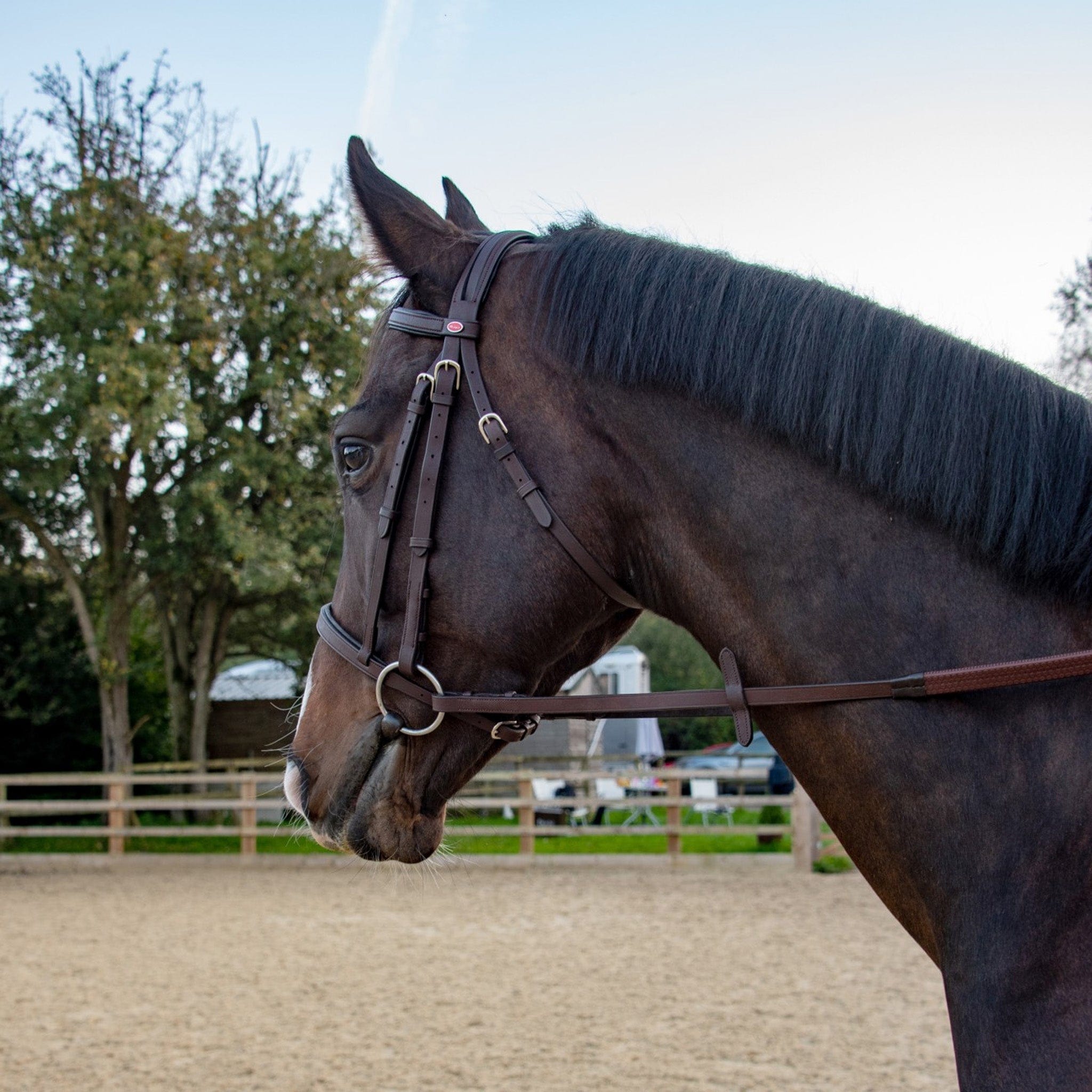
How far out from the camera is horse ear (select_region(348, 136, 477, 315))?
160 centimetres

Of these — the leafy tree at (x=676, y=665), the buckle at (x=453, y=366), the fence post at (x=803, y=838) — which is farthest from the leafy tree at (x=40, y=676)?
the leafy tree at (x=676, y=665)

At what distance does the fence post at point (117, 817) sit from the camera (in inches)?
563

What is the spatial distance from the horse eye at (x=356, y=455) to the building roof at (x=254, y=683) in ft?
85.3

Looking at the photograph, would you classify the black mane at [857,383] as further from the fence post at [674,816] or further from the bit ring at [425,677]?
the fence post at [674,816]

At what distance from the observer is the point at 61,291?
15.0 meters

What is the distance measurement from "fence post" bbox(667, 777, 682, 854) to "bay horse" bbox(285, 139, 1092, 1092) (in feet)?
38.0

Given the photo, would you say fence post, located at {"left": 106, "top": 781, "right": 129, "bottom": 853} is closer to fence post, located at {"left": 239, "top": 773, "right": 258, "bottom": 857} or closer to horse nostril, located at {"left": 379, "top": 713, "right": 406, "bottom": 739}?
fence post, located at {"left": 239, "top": 773, "right": 258, "bottom": 857}

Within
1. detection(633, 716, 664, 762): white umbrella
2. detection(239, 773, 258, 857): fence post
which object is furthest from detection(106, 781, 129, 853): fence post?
detection(633, 716, 664, 762): white umbrella

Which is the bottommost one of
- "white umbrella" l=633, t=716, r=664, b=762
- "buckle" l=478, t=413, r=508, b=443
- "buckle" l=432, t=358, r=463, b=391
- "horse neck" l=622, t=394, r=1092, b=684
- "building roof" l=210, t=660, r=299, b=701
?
"white umbrella" l=633, t=716, r=664, b=762

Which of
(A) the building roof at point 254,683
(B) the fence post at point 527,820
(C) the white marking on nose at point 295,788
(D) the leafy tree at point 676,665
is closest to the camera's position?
(C) the white marking on nose at point 295,788

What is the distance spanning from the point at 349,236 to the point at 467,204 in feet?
51.5

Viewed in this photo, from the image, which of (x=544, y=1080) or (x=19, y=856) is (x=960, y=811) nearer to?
(x=544, y=1080)

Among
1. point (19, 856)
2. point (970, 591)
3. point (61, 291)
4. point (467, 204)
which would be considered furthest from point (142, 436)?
point (970, 591)

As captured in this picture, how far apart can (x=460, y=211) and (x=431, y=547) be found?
711mm
